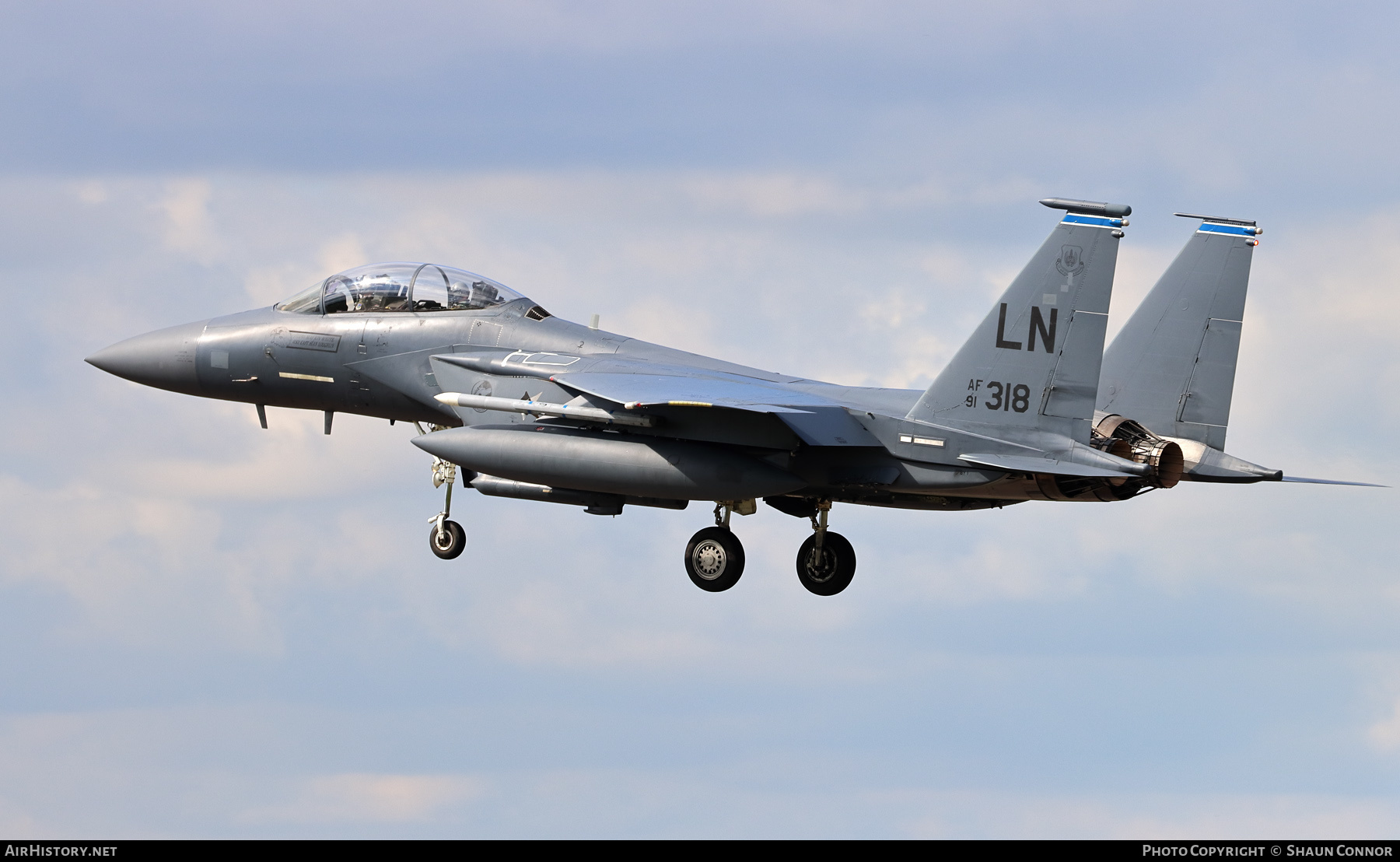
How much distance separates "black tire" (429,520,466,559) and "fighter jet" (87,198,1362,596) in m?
0.02

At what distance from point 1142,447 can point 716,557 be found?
514 centimetres

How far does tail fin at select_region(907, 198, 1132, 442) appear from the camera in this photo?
18.6 metres

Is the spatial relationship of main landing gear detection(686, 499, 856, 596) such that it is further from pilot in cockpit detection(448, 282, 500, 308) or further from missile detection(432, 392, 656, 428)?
pilot in cockpit detection(448, 282, 500, 308)

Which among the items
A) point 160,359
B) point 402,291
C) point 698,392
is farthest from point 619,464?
point 160,359

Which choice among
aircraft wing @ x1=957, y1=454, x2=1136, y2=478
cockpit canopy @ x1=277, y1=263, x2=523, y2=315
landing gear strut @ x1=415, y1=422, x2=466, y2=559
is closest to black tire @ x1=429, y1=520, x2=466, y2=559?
landing gear strut @ x1=415, y1=422, x2=466, y2=559

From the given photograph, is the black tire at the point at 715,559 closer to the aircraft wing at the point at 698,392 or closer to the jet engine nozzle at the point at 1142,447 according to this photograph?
the aircraft wing at the point at 698,392

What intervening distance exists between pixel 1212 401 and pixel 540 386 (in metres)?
8.11

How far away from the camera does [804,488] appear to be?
20.9 m

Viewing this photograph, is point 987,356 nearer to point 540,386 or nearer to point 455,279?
point 540,386

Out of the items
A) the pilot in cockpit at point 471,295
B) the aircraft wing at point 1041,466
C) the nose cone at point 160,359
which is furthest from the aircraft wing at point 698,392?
the nose cone at point 160,359

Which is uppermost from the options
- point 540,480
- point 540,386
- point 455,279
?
point 455,279

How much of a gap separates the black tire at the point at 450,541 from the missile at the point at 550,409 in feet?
9.11

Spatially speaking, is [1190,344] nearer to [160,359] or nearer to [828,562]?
[828,562]

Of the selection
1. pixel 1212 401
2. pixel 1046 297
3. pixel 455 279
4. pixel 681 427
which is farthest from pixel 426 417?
pixel 1212 401
